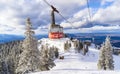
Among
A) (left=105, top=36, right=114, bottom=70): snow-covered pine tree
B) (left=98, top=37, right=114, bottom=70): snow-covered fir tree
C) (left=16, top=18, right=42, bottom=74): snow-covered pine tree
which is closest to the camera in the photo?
(left=16, top=18, right=42, bottom=74): snow-covered pine tree

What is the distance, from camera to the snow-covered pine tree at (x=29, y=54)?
2024 inches

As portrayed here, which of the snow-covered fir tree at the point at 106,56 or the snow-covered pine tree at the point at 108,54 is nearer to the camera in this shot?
the snow-covered pine tree at the point at 108,54

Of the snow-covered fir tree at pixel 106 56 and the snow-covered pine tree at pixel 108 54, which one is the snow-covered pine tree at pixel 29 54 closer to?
the snow-covered fir tree at pixel 106 56

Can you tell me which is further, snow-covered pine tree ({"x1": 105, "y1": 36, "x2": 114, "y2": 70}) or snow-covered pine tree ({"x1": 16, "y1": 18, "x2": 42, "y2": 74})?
snow-covered pine tree ({"x1": 105, "y1": 36, "x2": 114, "y2": 70})

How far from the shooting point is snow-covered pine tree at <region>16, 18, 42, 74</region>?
5141 cm

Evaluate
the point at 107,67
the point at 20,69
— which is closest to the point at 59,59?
the point at 107,67

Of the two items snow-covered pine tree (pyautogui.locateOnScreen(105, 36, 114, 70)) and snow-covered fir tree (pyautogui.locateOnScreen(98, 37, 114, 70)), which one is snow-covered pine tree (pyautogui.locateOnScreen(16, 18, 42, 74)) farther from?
snow-covered pine tree (pyautogui.locateOnScreen(105, 36, 114, 70))

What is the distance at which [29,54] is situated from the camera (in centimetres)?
5222

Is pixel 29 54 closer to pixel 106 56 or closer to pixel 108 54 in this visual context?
pixel 108 54

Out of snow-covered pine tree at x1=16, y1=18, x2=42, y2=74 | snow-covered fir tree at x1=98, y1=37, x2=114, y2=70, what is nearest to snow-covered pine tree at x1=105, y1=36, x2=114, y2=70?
snow-covered fir tree at x1=98, y1=37, x2=114, y2=70

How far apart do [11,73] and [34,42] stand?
51.5m

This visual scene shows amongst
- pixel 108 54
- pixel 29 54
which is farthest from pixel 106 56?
pixel 29 54

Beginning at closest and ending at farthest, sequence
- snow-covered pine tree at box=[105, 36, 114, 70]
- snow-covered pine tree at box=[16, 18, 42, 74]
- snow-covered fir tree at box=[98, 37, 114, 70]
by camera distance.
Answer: snow-covered pine tree at box=[16, 18, 42, 74]
snow-covered pine tree at box=[105, 36, 114, 70]
snow-covered fir tree at box=[98, 37, 114, 70]

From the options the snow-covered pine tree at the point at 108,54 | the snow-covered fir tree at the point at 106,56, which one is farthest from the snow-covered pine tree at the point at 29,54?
the snow-covered pine tree at the point at 108,54
